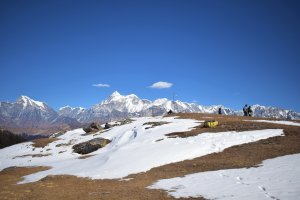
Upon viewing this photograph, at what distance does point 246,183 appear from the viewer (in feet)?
61.8

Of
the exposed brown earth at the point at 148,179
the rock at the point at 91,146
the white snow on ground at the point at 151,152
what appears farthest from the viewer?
the rock at the point at 91,146

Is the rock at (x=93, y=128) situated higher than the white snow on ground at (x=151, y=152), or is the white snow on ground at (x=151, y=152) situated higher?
the rock at (x=93, y=128)

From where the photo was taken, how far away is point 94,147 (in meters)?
53.2

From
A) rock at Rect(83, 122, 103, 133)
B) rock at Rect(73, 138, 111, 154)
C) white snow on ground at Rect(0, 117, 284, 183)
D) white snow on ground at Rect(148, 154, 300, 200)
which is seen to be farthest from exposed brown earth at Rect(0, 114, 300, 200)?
rock at Rect(83, 122, 103, 133)

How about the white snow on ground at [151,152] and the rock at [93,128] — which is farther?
the rock at [93,128]

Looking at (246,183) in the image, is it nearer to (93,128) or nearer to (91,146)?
(91,146)

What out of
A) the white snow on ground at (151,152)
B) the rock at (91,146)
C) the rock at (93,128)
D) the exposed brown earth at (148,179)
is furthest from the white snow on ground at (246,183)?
the rock at (93,128)

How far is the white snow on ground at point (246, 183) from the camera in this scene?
16.2 m

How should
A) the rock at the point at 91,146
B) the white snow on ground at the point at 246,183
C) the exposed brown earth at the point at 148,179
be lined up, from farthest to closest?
the rock at the point at 91,146, the exposed brown earth at the point at 148,179, the white snow on ground at the point at 246,183

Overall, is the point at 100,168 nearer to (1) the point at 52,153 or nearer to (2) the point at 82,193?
(2) the point at 82,193

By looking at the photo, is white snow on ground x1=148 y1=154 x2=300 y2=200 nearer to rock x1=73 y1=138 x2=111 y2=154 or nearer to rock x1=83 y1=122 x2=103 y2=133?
rock x1=73 y1=138 x2=111 y2=154

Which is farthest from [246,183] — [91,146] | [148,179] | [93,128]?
[93,128]

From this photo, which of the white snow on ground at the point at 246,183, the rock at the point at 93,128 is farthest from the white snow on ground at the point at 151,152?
the rock at the point at 93,128

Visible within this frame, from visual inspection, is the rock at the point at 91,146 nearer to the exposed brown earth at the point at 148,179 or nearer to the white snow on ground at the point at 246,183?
the exposed brown earth at the point at 148,179
